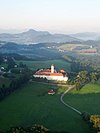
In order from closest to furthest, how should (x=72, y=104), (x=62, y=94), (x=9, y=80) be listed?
(x=72, y=104) → (x=62, y=94) → (x=9, y=80)

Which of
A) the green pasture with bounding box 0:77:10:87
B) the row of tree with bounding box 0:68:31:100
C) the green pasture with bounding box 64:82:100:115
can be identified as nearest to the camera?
the green pasture with bounding box 64:82:100:115

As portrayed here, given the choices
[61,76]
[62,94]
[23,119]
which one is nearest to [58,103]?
[62,94]

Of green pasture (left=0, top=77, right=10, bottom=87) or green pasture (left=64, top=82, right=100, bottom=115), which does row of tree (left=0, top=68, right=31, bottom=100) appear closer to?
green pasture (left=0, top=77, right=10, bottom=87)

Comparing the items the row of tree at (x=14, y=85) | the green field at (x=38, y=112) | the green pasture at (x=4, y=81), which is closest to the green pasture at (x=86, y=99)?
the green field at (x=38, y=112)

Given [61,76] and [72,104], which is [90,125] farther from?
[61,76]

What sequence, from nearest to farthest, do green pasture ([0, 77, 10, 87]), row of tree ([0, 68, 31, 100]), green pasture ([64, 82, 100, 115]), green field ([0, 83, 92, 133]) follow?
green field ([0, 83, 92, 133]) → green pasture ([64, 82, 100, 115]) → row of tree ([0, 68, 31, 100]) → green pasture ([0, 77, 10, 87])

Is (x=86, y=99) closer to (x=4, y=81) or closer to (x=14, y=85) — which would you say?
(x=14, y=85)

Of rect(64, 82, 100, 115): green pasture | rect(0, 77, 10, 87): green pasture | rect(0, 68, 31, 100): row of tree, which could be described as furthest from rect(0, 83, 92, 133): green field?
rect(0, 77, 10, 87): green pasture
